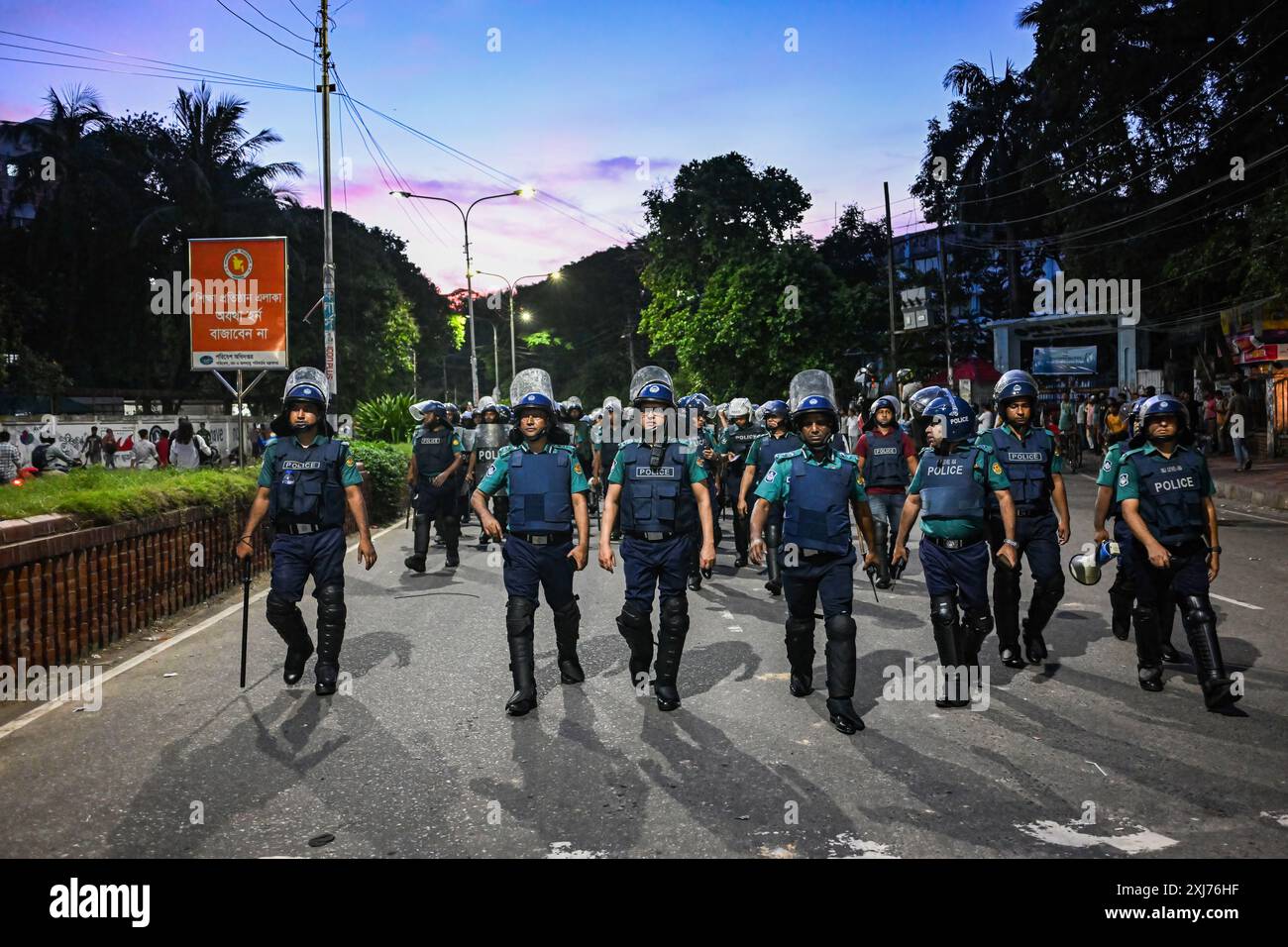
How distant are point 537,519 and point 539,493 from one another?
159 millimetres

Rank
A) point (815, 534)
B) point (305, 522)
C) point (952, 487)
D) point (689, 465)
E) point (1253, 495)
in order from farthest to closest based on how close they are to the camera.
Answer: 1. point (1253, 495)
2. point (305, 522)
3. point (689, 465)
4. point (952, 487)
5. point (815, 534)

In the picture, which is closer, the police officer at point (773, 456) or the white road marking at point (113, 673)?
the white road marking at point (113, 673)

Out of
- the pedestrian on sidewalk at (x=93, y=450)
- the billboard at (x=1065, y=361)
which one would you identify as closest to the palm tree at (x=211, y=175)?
the pedestrian on sidewalk at (x=93, y=450)

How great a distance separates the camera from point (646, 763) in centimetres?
496

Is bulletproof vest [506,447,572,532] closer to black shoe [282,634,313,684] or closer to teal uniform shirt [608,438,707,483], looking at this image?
teal uniform shirt [608,438,707,483]

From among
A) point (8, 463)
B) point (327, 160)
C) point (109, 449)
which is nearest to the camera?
point (8, 463)

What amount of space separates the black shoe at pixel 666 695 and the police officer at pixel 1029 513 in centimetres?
234

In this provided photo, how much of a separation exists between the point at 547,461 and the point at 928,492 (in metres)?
2.36

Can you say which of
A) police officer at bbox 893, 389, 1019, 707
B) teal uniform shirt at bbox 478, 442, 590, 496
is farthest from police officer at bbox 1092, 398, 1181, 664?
teal uniform shirt at bbox 478, 442, 590, 496

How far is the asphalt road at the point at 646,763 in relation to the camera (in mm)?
4055

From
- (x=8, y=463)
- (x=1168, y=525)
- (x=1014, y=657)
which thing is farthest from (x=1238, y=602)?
(x=8, y=463)

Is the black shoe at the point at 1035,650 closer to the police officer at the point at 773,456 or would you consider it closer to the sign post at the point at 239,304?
the police officer at the point at 773,456

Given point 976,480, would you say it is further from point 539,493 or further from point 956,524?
point 539,493
